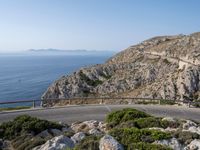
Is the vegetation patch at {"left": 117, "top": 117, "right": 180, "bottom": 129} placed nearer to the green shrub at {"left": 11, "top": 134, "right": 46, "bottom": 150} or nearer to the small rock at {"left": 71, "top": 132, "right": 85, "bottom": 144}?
the small rock at {"left": 71, "top": 132, "right": 85, "bottom": 144}

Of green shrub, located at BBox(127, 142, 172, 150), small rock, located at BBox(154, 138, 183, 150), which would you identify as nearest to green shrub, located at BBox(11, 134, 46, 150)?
green shrub, located at BBox(127, 142, 172, 150)

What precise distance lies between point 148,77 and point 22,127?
48994 millimetres

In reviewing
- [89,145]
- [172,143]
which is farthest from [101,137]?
[172,143]

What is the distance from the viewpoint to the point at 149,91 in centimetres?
5409

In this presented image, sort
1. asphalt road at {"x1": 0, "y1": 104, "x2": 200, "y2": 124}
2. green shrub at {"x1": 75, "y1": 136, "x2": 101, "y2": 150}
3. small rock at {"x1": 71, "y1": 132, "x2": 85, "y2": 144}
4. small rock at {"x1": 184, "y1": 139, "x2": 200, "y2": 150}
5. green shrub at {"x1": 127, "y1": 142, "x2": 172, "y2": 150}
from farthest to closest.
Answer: asphalt road at {"x1": 0, "y1": 104, "x2": 200, "y2": 124}
small rock at {"x1": 71, "y1": 132, "x2": 85, "y2": 144}
small rock at {"x1": 184, "y1": 139, "x2": 200, "y2": 150}
green shrub at {"x1": 75, "y1": 136, "x2": 101, "y2": 150}
green shrub at {"x1": 127, "y1": 142, "x2": 172, "y2": 150}

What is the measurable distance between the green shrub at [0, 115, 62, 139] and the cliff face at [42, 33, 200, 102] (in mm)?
35320

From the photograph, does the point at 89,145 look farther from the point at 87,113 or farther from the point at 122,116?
the point at 87,113

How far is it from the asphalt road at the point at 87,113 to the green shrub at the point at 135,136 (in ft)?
36.5

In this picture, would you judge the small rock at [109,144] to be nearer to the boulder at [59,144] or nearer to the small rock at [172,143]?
the boulder at [59,144]

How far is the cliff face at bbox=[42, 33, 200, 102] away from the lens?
2026 inches

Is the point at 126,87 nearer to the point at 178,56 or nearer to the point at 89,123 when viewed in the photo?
the point at 178,56

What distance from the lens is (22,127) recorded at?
15.3 m

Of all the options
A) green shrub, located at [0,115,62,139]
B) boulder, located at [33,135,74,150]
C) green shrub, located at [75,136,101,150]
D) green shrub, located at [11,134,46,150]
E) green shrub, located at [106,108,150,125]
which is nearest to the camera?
green shrub, located at [75,136,101,150]

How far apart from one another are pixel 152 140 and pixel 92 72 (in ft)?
199
